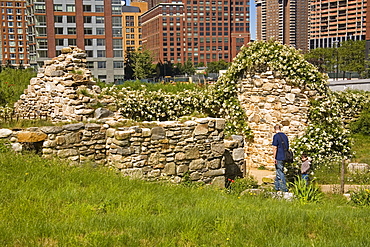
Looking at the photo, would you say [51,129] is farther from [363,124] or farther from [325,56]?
[325,56]

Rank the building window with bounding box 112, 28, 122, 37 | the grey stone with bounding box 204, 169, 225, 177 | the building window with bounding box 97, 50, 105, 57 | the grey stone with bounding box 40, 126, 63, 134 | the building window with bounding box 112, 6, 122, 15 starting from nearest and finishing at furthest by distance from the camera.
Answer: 1. the grey stone with bounding box 40, 126, 63, 134
2. the grey stone with bounding box 204, 169, 225, 177
3. the building window with bounding box 97, 50, 105, 57
4. the building window with bounding box 112, 28, 122, 37
5. the building window with bounding box 112, 6, 122, 15

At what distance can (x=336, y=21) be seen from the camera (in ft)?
634

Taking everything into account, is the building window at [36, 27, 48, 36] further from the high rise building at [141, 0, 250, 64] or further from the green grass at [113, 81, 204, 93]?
the high rise building at [141, 0, 250, 64]

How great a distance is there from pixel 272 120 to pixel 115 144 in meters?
6.54

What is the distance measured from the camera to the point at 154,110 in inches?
601

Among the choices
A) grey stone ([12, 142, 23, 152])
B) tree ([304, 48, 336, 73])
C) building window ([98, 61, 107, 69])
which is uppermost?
tree ([304, 48, 336, 73])

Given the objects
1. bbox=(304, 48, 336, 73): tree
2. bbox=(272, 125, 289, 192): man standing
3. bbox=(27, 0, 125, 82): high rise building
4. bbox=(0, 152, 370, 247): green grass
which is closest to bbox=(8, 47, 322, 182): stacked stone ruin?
bbox=(272, 125, 289, 192): man standing

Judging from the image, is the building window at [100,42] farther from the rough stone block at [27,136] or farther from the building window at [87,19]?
the rough stone block at [27,136]

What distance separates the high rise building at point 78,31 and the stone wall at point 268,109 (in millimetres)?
71670

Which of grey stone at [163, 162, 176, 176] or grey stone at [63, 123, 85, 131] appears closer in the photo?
grey stone at [63, 123, 85, 131]

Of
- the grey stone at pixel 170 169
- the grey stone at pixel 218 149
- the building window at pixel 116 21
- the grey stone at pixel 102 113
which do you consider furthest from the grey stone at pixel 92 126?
the building window at pixel 116 21

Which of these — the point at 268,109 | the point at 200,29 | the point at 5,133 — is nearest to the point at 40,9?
the point at 268,109

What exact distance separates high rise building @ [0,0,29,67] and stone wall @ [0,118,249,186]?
166545 millimetres

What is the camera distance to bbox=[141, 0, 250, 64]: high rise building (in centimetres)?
19188
